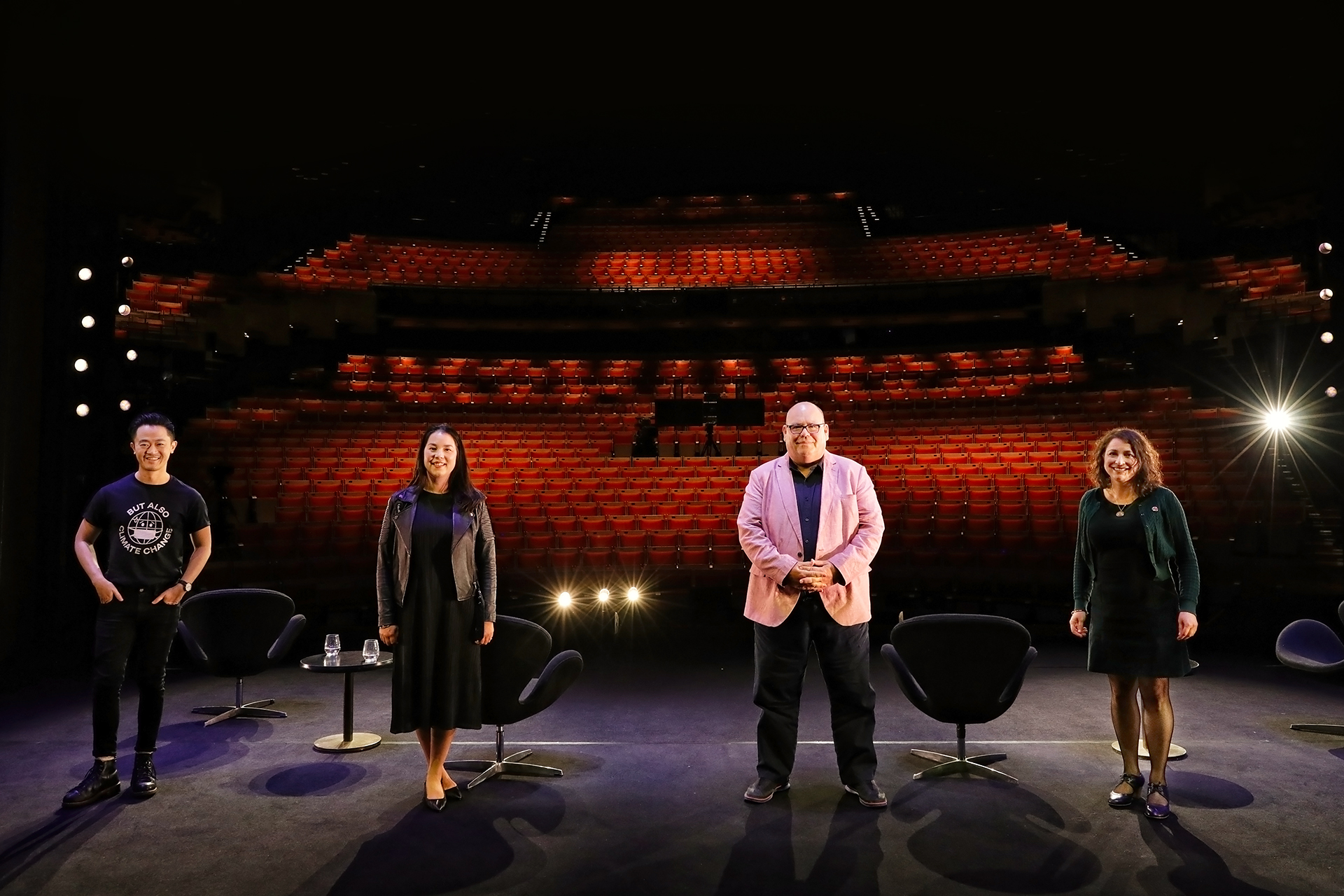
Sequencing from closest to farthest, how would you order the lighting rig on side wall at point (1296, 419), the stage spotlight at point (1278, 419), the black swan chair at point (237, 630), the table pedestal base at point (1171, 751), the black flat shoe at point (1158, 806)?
the black flat shoe at point (1158, 806) < the table pedestal base at point (1171, 751) < the black swan chair at point (237, 630) < the lighting rig on side wall at point (1296, 419) < the stage spotlight at point (1278, 419)

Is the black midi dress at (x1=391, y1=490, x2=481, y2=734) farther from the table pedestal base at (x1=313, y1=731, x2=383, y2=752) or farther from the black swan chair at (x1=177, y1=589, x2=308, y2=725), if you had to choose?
the black swan chair at (x1=177, y1=589, x2=308, y2=725)

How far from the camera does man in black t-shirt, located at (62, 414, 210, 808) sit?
2.66m

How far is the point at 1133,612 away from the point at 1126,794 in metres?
0.63

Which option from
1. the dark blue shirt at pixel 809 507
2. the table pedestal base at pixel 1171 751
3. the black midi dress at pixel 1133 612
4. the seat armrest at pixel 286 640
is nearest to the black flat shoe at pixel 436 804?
the seat armrest at pixel 286 640

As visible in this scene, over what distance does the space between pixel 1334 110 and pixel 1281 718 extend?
680 cm

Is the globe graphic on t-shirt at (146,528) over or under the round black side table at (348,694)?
over

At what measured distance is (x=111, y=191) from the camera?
19.7 feet

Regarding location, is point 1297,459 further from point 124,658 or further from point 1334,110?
point 124,658

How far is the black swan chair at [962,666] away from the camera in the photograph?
2865 millimetres

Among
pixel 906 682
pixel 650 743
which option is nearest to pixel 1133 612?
pixel 906 682

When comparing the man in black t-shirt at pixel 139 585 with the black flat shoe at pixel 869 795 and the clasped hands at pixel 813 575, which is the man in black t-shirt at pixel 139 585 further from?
the black flat shoe at pixel 869 795

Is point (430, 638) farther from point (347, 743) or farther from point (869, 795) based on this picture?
point (869, 795)

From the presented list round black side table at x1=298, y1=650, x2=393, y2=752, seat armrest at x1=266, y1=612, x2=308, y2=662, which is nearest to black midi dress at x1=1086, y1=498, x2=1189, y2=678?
round black side table at x1=298, y1=650, x2=393, y2=752

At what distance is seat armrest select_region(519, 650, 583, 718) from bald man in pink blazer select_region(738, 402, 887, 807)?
719mm
